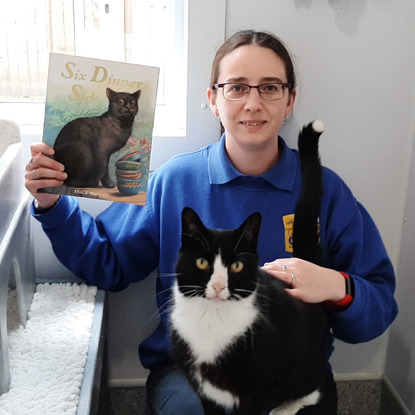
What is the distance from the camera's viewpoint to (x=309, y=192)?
0.83 m

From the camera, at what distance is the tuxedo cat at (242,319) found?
707mm

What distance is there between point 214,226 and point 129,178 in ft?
0.59

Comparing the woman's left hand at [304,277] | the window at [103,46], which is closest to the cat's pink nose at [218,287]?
the woman's left hand at [304,277]

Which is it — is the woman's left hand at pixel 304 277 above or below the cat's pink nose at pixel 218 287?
below

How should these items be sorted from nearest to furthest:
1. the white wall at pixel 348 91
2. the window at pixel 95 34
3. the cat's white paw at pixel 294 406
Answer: the cat's white paw at pixel 294 406, the white wall at pixel 348 91, the window at pixel 95 34

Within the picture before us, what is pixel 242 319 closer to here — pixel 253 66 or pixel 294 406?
pixel 294 406

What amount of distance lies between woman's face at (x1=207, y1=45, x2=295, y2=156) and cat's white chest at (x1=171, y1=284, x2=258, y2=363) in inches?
15.8

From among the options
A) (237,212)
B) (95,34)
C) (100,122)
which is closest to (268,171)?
(237,212)

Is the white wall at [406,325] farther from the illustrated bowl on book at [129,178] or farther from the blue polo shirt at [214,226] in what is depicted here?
the illustrated bowl on book at [129,178]

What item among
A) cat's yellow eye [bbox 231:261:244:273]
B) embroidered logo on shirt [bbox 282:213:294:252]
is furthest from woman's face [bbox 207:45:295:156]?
cat's yellow eye [bbox 231:261:244:273]

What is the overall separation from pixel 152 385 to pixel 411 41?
1029mm

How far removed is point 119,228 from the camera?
3.97 ft

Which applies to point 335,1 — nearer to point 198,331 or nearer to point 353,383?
point 198,331

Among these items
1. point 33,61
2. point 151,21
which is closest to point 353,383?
point 151,21
